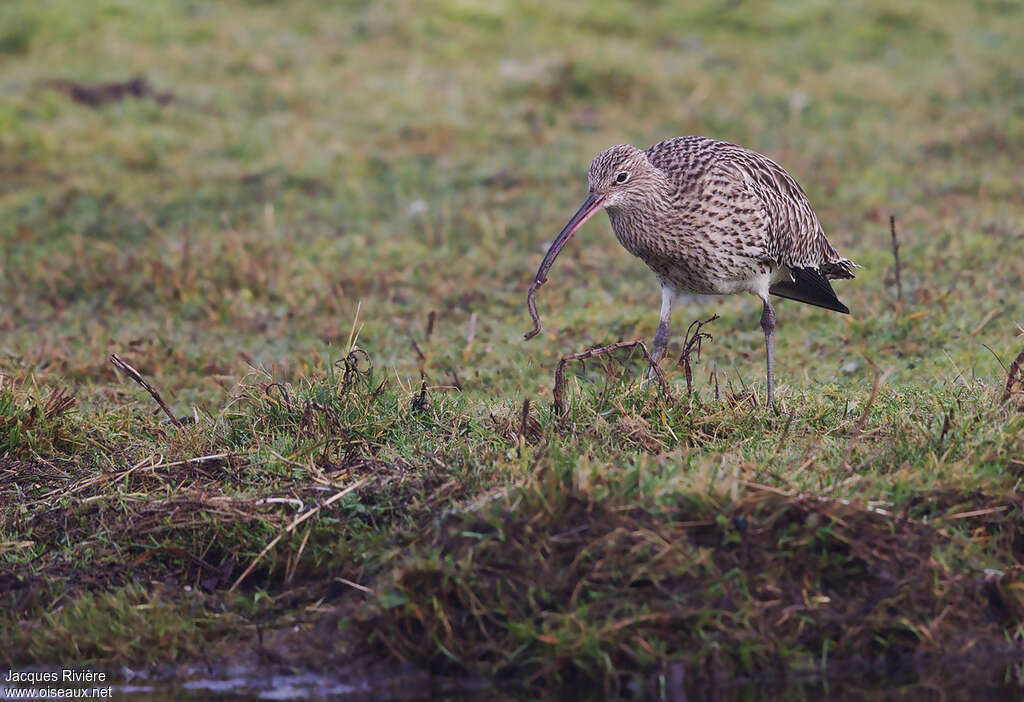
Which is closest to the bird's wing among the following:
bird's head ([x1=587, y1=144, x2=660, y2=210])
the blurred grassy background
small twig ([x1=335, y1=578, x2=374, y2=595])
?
bird's head ([x1=587, y1=144, x2=660, y2=210])

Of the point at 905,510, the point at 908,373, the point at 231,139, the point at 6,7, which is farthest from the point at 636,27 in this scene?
the point at 905,510

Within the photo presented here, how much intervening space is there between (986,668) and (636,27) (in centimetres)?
1219

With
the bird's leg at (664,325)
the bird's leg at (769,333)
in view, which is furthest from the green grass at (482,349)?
the bird's leg at (664,325)

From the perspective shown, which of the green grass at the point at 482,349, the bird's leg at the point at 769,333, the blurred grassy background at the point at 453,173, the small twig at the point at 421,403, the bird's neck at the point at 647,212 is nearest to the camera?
the green grass at the point at 482,349

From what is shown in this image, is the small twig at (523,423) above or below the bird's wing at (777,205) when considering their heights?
below

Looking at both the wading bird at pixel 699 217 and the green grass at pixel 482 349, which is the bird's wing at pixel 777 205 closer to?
the wading bird at pixel 699 217

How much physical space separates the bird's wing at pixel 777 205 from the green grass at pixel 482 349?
2.21 ft

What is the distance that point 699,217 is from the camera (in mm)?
6973

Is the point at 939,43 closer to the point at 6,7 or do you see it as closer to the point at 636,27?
the point at 636,27

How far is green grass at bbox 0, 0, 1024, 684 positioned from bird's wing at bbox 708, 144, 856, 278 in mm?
674

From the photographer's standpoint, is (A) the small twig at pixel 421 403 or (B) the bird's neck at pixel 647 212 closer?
(A) the small twig at pixel 421 403

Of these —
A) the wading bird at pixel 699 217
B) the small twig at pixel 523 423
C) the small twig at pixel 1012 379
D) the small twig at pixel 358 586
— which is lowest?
the small twig at pixel 358 586

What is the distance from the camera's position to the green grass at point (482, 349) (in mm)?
5094

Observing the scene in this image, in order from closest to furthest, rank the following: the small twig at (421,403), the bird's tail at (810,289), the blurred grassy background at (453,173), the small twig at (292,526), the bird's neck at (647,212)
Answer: the small twig at (292,526)
the small twig at (421,403)
the bird's neck at (647,212)
the bird's tail at (810,289)
the blurred grassy background at (453,173)
